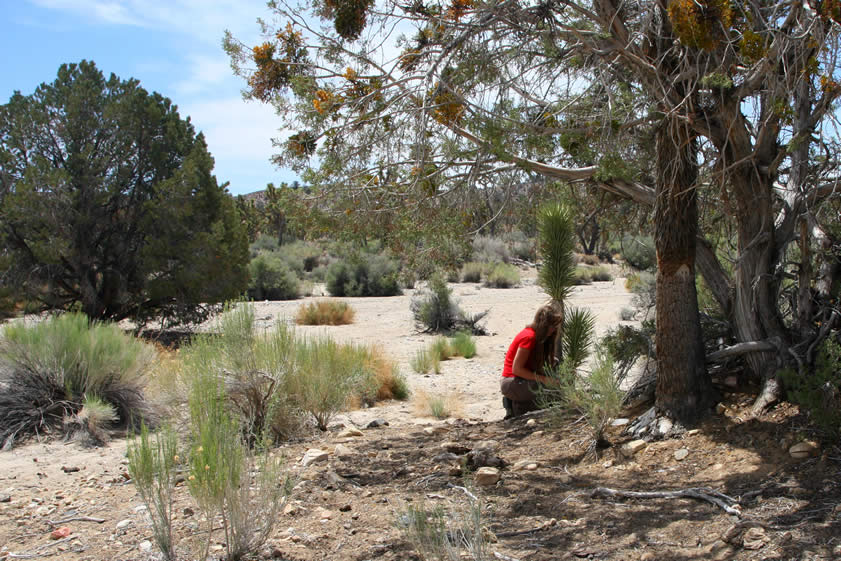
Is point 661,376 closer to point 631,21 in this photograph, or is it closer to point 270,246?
point 631,21

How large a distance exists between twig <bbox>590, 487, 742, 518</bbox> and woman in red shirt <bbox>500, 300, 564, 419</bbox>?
217 cm

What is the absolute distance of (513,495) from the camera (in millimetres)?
4531

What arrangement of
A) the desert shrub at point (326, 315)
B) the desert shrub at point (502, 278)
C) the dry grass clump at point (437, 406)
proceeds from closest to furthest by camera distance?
the dry grass clump at point (437, 406)
the desert shrub at point (326, 315)
the desert shrub at point (502, 278)

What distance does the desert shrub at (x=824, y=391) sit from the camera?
4113mm

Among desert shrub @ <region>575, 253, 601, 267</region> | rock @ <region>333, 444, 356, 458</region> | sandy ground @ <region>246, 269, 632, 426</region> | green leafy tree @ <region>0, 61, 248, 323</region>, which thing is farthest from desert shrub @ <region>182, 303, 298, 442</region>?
desert shrub @ <region>575, 253, 601, 267</region>

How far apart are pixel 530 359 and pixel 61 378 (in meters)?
4.57

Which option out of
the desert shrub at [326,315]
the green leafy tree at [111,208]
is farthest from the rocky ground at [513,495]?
the desert shrub at [326,315]

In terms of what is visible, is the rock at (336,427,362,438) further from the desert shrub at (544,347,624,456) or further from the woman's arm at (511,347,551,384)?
the desert shrub at (544,347,624,456)

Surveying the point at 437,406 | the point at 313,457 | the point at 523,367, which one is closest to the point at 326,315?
the point at 437,406

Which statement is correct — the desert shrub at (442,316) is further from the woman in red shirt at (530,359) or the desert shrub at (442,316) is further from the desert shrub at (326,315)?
the woman in red shirt at (530,359)

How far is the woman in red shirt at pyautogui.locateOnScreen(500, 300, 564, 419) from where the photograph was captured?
6605mm

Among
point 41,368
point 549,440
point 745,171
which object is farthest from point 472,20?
point 41,368

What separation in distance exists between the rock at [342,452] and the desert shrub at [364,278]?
21.1m

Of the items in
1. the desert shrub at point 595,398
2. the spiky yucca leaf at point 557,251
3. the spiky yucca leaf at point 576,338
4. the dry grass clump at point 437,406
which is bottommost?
the dry grass clump at point 437,406
